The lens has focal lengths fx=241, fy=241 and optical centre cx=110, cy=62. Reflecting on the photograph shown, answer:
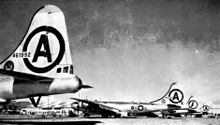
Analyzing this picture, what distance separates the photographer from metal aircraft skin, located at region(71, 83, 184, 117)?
31.9 meters

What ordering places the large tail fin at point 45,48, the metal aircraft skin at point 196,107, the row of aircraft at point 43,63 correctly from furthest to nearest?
the metal aircraft skin at point 196,107 → the large tail fin at point 45,48 → the row of aircraft at point 43,63

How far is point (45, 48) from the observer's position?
10.5 metres

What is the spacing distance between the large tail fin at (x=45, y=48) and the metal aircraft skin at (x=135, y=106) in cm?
1967

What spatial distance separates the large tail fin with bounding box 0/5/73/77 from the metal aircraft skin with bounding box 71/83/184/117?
19674mm

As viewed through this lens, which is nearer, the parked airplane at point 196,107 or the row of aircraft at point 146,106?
the row of aircraft at point 146,106

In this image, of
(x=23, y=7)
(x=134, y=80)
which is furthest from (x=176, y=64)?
(x=23, y=7)

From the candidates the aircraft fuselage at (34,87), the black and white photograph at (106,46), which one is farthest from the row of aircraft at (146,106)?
the aircraft fuselage at (34,87)

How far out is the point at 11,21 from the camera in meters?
Answer: 15.2

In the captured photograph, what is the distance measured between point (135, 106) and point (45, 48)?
1212 inches

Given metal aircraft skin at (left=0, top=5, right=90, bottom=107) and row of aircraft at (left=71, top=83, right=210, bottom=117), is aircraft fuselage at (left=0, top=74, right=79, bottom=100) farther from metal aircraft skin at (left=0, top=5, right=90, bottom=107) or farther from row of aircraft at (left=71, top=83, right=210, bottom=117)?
row of aircraft at (left=71, top=83, right=210, bottom=117)

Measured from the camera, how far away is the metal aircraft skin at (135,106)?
31.9 meters

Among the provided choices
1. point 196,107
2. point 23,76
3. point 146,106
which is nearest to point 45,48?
point 23,76

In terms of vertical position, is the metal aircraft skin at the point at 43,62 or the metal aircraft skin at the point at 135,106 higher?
the metal aircraft skin at the point at 43,62

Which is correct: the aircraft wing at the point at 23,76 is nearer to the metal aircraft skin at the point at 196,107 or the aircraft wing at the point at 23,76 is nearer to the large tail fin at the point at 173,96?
the large tail fin at the point at 173,96
